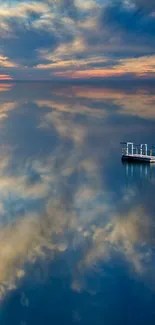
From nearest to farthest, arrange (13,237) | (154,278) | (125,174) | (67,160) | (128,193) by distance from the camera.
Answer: (154,278) < (13,237) < (128,193) < (125,174) < (67,160)

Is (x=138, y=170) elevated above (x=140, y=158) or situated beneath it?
situated beneath

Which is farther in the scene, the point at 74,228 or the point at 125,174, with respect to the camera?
the point at 125,174

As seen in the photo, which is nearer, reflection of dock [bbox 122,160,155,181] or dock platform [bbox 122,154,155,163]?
reflection of dock [bbox 122,160,155,181]

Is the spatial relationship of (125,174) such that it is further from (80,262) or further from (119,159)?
(80,262)

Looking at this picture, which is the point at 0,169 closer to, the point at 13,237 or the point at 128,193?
the point at 128,193

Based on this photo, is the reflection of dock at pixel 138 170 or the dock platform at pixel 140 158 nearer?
the reflection of dock at pixel 138 170

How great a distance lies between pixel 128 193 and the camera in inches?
1410

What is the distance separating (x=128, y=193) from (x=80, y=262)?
13.1 metres

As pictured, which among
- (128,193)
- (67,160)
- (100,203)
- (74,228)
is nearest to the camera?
(74,228)

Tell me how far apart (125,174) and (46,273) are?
20.9m

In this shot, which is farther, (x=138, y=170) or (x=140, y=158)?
(x=140, y=158)

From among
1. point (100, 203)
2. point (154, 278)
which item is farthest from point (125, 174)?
point (154, 278)

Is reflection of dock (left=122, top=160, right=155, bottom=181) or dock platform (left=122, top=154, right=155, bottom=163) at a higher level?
dock platform (left=122, top=154, right=155, bottom=163)

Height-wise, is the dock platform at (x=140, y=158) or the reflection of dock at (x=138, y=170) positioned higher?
the dock platform at (x=140, y=158)
